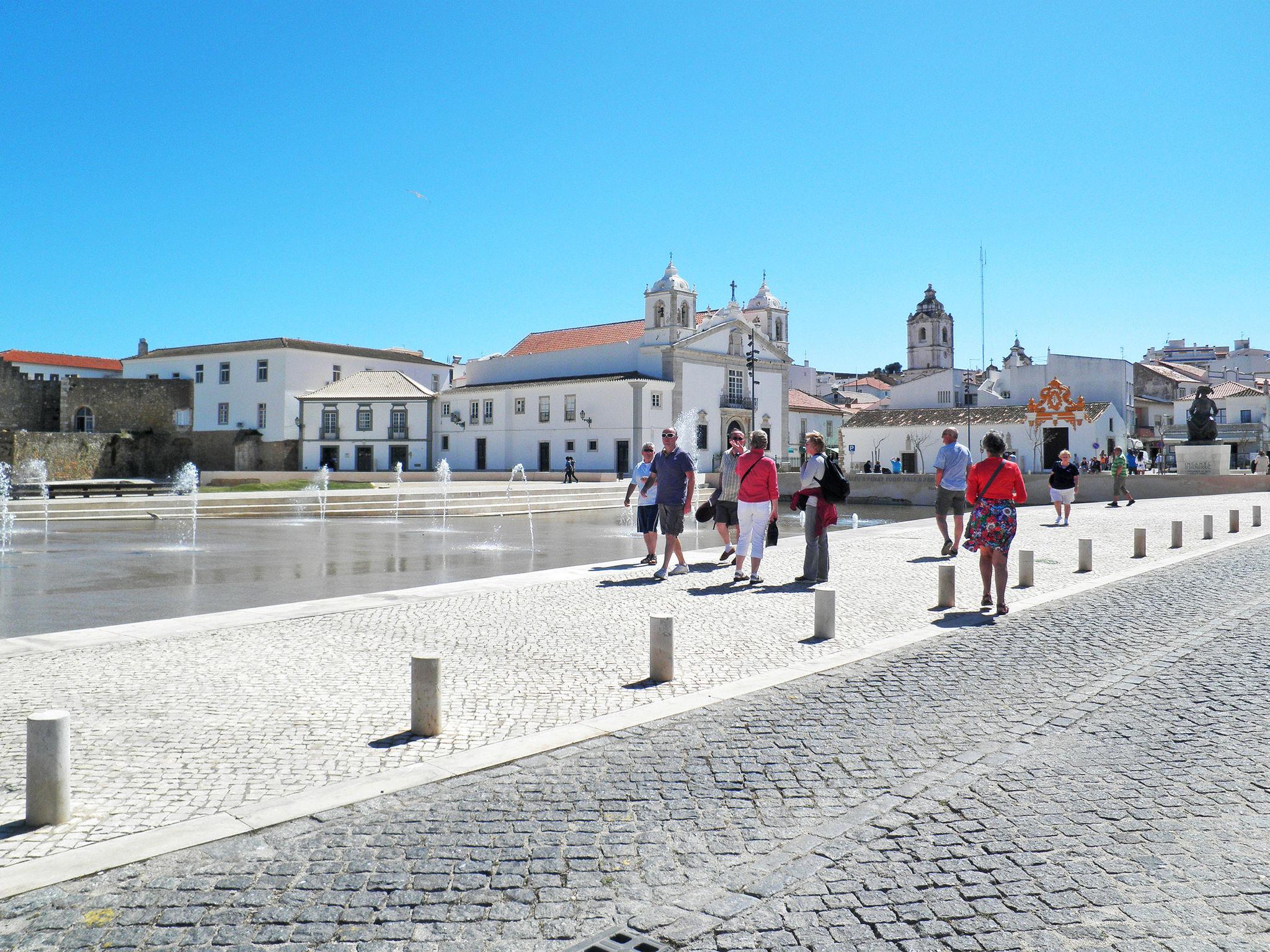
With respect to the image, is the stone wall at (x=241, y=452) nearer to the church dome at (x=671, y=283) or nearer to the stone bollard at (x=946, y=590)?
the church dome at (x=671, y=283)

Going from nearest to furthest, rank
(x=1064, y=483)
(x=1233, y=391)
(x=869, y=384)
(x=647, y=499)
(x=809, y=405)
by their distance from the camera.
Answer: (x=647, y=499) < (x=1064, y=483) < (x=1233, y=391) < (x=809, y=405) < (x=869, y=384)

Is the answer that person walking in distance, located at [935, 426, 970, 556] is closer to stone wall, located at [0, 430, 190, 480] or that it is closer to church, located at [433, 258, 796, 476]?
church, located at [433, 258, 796, 476]

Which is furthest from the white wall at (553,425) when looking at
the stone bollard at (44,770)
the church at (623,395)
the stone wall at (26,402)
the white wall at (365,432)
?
the stone bollard at (44,770)

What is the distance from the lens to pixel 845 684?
598 cm

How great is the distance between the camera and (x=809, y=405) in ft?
209

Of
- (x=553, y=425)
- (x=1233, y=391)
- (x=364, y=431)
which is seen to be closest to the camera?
(x=553, y=425)

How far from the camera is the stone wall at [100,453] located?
43.4m

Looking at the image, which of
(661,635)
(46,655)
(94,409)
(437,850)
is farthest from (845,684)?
(94,409)

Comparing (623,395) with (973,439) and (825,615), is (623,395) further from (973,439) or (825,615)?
(825,615)

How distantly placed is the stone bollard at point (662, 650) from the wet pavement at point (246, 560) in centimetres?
470

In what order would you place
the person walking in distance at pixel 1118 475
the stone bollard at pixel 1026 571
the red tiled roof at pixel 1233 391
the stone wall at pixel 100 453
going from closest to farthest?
the stone bollard at pixel 1026 571 < the person walking in distance at pixel 1118 475 < the stone wall at pixel 100 453 < the red tiled roof at pixel 1233 391

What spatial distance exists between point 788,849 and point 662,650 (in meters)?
2.51

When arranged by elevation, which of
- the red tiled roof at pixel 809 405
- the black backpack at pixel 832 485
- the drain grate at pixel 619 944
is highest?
the red tiled roof at pixel 809 405

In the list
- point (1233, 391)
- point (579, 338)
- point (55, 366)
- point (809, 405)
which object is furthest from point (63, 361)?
point (1233, 391)
